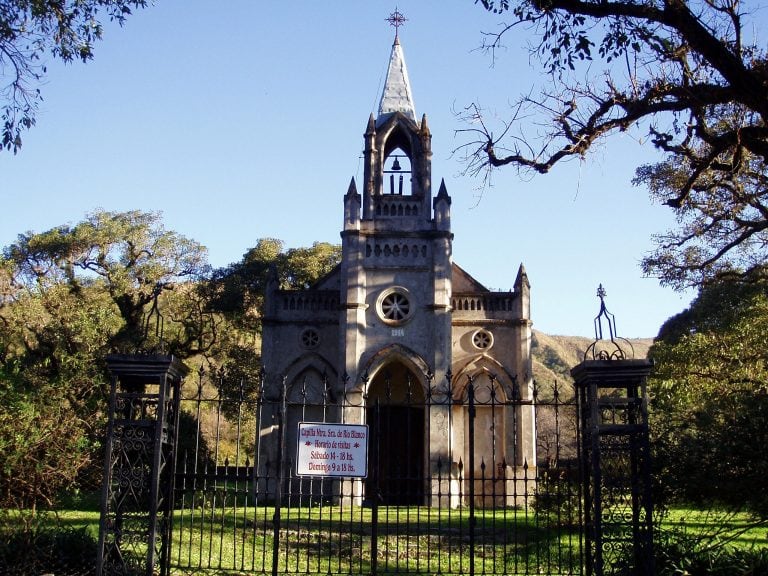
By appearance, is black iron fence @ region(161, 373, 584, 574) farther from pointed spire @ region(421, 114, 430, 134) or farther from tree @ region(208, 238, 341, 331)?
pointed spire @ region(421, 114, 430, 134)

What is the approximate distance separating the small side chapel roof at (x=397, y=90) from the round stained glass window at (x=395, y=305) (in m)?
6.75

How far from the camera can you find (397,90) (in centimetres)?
3053

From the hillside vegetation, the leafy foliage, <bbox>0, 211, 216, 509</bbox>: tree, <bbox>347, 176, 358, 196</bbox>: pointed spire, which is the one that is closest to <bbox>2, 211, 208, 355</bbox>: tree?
<bbox>0, 211, 216, 509</bbox>: tree

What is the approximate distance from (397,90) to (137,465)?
2304 cm

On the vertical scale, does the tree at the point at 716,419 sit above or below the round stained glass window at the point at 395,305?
below

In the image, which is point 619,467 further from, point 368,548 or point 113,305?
point 113,305

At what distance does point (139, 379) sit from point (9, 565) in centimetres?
289

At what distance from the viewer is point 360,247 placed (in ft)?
87.8

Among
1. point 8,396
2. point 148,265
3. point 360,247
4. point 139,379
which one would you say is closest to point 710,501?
point 139,379

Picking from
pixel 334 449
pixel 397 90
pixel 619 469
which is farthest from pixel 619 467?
pixel 397 90

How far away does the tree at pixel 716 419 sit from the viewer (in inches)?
383

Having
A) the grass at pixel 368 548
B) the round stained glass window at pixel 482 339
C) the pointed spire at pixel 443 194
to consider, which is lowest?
the grass at pixel 368 548

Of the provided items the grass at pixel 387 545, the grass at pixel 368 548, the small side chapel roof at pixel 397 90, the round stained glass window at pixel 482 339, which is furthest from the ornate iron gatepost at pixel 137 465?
the small side chapel roof at pixel 397 90

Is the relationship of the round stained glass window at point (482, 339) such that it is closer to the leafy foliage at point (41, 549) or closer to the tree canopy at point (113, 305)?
the tree canopy at point (113, 305)
